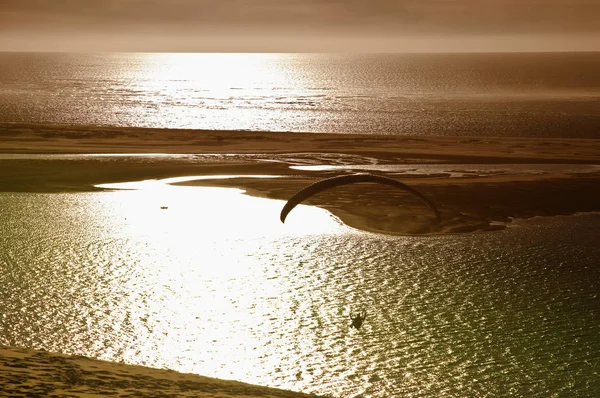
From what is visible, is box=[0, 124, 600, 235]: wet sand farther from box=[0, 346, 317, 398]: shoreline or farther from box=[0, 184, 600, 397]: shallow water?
box=[0, 346, 317, 398]: shoreline

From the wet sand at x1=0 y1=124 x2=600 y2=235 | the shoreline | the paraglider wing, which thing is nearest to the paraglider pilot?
the shoreline

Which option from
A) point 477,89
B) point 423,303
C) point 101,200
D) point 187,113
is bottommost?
point 423,303

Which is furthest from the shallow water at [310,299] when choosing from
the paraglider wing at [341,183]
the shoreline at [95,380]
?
the paraglider wing at [341,183]

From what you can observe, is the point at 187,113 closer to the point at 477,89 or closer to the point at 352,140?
the point at 352,140

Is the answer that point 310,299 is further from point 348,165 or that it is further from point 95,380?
point 348,165

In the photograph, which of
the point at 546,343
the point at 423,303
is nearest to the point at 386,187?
the point at 423,303

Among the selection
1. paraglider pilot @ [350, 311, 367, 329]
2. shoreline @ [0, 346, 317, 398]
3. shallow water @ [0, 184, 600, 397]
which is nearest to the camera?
shoreline @ [0, 346, 317, 398]
